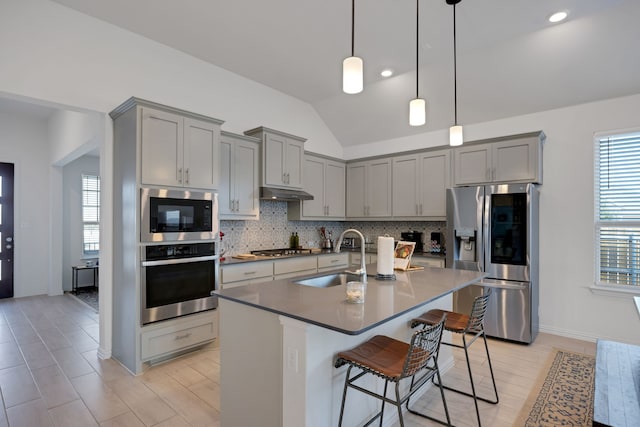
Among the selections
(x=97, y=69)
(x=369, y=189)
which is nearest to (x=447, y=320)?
(x=369, y=189)

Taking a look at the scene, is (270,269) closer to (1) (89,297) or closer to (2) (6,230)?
(1) (89,297)

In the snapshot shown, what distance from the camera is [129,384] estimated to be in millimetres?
2748

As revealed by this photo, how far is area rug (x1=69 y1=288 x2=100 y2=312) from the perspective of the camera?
5.32 m

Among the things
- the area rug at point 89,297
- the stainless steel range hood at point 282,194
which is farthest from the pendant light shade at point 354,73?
the area rug at point 89,297

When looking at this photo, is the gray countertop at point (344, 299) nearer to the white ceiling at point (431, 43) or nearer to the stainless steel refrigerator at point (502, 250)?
the stainless steel refrigerator at point (502, 250)

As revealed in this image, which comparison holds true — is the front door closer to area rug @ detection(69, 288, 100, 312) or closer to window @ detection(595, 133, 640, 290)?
area rug @ detection(69, 288, 100, 312)

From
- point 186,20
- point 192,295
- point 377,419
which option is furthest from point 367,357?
point 186,20

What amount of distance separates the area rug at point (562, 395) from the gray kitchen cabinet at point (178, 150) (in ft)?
10.9

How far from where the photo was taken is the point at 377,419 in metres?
2.22

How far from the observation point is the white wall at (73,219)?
6320mm

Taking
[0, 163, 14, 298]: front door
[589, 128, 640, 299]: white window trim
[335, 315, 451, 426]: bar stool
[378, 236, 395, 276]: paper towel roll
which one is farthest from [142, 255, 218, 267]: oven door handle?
[0, 163, 14, 298]: front door

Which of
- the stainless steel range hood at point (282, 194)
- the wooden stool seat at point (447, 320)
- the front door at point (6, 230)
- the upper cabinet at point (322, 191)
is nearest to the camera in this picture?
the wooden stool seat at point (447, 320)

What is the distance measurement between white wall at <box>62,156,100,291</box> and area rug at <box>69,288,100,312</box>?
10.6 inches

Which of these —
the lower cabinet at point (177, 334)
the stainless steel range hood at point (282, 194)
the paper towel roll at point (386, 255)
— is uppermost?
the stainless steel range hood at point (282, 194)
